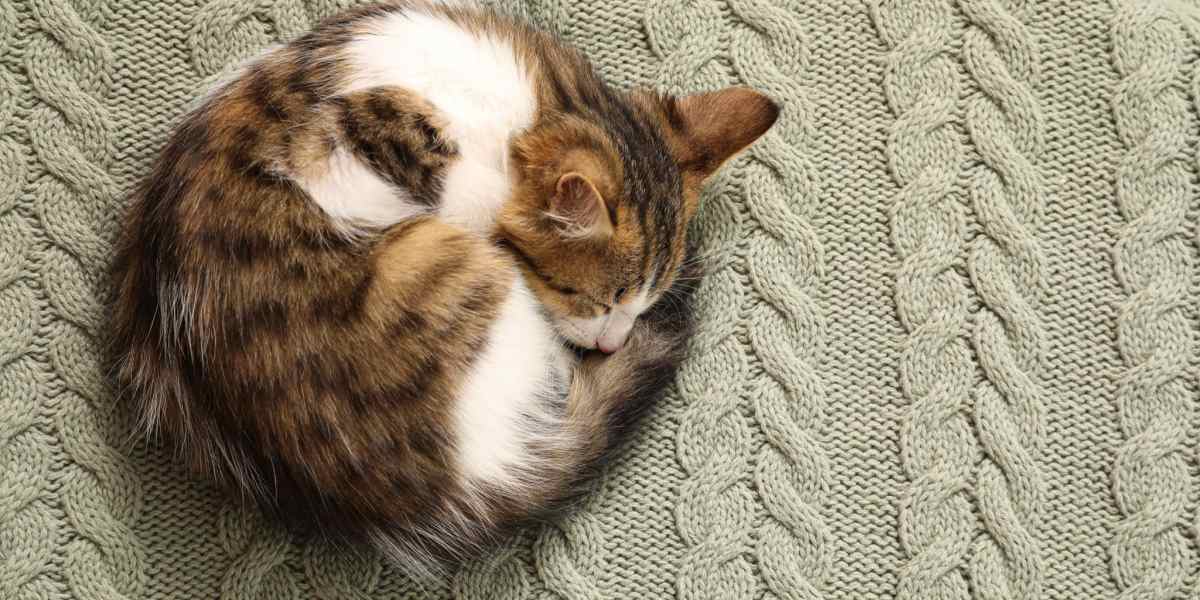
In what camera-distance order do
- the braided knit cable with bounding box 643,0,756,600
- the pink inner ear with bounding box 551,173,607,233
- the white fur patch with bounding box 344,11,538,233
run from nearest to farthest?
the pink inner ear with bounding box 551,173,607,233 → the white fur patch with bounding box 344,11,538,233 → the braided knit cable with bounding box 643,0,756,600

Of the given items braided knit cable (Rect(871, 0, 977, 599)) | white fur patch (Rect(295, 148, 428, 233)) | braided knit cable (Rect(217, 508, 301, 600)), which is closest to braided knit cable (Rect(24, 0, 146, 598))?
braided knit cable (Rect(217, 508, 301, 600))

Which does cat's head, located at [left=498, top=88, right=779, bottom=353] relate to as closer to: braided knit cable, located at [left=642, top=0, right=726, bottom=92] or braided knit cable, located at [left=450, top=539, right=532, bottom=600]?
braided knit cable, located at [left=642, top=0, right=726, bottom=92]

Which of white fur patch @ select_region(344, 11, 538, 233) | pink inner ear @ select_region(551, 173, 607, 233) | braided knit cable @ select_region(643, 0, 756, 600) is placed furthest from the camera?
braided knit cable @ select_region(643, 0, 756, 600)

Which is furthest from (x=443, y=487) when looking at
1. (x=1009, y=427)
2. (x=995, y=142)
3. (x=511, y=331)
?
(x=995, y=142)

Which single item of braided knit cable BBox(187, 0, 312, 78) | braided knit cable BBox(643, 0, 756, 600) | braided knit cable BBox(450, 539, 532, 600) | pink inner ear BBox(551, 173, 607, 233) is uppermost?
braided knit cable BBox(187, 0, 312, 78)

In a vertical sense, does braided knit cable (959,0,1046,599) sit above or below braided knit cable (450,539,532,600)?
above

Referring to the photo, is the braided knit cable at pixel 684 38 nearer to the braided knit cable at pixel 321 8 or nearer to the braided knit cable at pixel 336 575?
the braided knit cable at pixel 321 8

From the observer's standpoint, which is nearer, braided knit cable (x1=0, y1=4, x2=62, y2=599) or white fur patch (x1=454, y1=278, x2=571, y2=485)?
white fur patch (x1=454, y1=278, x2=571, y2=485)

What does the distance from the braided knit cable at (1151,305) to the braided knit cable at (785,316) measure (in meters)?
0.38

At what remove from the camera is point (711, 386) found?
1.33 metres

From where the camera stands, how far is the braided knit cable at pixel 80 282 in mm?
A: 1279

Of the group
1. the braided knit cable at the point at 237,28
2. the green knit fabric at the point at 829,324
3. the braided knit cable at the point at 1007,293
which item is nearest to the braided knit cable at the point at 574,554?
the green knit fabric at the point at 829,324

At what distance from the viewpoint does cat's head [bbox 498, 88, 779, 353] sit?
3.84 feet

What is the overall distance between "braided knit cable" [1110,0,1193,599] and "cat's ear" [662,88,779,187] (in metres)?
0.49
